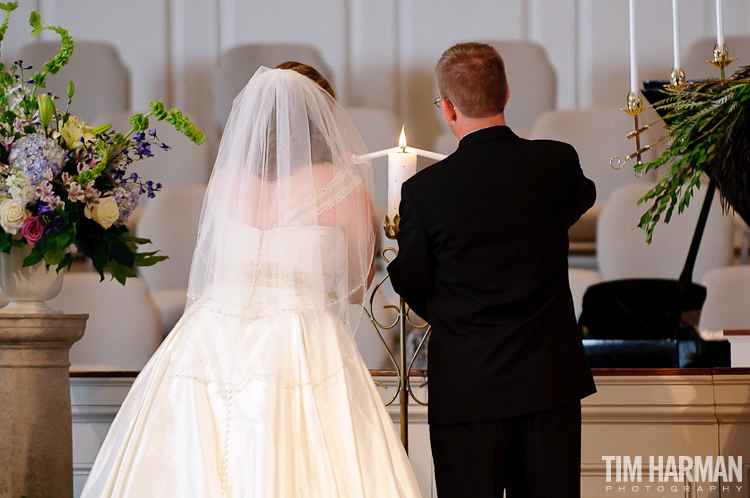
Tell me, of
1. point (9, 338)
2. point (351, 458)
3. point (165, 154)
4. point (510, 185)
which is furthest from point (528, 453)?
point (165, 154)

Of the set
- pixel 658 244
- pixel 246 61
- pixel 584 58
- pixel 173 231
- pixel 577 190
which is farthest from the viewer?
pixel 584 58

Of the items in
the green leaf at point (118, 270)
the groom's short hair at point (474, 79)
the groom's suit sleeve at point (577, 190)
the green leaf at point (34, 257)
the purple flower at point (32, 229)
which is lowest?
the green leaf at point (118, 270)

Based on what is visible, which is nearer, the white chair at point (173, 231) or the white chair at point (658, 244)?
the white chair at point (658, 244)

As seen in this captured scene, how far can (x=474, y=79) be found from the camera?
211 centimetres

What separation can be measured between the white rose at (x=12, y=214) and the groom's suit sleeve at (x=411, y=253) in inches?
38.7

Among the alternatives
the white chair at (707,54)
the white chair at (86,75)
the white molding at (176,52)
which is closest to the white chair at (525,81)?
the white chair at (707,54)

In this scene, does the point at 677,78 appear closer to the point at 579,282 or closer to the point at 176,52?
the point at 579,282

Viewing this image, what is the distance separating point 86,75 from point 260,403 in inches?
165

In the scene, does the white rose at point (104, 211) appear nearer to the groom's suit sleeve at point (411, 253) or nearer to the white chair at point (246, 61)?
the groom's suit sleeve at point (411, 253)

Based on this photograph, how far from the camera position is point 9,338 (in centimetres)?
245

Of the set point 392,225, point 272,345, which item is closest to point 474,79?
point 392,225

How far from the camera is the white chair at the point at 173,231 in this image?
15.2 feet

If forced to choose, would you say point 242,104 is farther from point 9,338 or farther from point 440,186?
point 9,338

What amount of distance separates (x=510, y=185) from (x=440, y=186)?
16 centimetres
